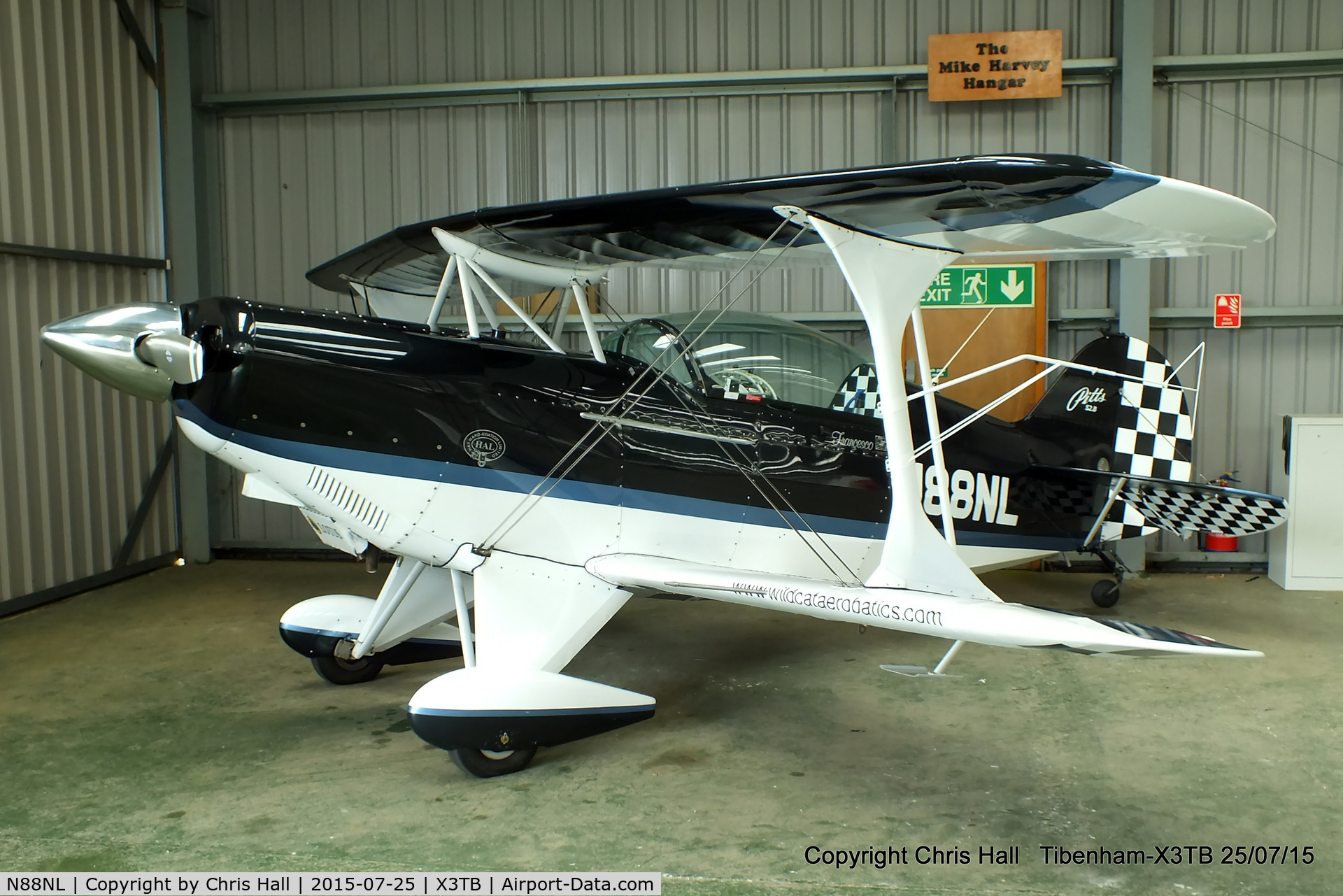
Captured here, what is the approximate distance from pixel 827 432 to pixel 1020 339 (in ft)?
10.5

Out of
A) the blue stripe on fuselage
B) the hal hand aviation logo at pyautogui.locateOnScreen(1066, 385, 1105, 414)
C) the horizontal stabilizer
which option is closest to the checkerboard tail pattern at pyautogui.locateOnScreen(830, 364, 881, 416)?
the blue stripe on fuselage

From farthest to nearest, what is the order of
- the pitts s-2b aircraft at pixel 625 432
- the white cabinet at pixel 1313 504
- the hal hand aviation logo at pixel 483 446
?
the white cabinet at pixel 1313 504
the hal hand aviation logo at pixel 483 446
the pitts s-2b aircraft at pixel 625 432

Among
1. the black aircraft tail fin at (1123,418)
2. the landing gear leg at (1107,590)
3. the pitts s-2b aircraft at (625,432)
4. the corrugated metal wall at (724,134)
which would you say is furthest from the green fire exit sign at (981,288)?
the pitts s-2b aircraft at (625,432)

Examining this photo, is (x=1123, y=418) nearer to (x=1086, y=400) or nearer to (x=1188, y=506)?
A: (x=1086, y=400)

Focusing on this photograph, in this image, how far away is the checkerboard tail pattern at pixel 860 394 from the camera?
4527 mm

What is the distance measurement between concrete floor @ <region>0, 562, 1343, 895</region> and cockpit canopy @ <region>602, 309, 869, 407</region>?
138 cm

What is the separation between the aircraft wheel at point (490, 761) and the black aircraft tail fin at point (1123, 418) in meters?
3.19

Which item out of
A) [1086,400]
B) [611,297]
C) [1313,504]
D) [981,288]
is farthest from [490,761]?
[1313,504]

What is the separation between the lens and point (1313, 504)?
6281 millimetres

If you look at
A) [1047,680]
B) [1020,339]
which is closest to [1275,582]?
[1020,339]

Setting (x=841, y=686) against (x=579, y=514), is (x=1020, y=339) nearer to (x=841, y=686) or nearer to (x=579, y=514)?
(x=841, y=686)

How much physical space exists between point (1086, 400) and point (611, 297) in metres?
3.52

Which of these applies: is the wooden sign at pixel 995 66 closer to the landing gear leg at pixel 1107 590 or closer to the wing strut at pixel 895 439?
the landing gear leg at pixel 1107 590

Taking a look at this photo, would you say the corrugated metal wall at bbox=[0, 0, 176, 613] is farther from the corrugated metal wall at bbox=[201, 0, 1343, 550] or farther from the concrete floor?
the concrete floor
